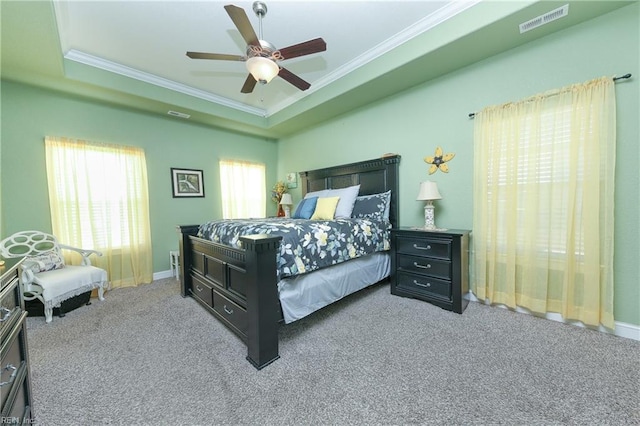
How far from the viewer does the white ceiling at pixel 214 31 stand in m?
2.13

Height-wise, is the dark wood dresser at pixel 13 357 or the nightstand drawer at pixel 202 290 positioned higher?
the dark wood dresser at pixel 13 357

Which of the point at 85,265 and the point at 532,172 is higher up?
the point at 532,172

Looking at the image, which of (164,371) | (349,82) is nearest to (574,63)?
(349,82)

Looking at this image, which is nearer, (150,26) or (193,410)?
(193,410)

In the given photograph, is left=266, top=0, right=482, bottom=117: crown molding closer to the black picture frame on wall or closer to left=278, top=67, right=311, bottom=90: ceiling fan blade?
left=278, top=67, right=311, bottom=90: ceiling fan blade

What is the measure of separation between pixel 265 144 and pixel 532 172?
4.37m

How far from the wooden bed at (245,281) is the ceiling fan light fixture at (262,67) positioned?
1358 millimetres

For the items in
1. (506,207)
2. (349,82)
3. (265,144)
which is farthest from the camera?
(265,144)

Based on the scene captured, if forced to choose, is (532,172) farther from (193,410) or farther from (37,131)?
(37,131)

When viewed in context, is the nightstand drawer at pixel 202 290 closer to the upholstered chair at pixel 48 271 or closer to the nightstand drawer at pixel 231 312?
the nightstand drawer at pixel 231 312

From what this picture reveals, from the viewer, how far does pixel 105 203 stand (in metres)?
3.28

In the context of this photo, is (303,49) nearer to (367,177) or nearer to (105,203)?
(367,177)

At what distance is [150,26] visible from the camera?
2.31m

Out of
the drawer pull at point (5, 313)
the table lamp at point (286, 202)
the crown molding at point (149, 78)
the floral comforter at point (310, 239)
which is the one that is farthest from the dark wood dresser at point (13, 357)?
the table lamp at point (286, 202)
